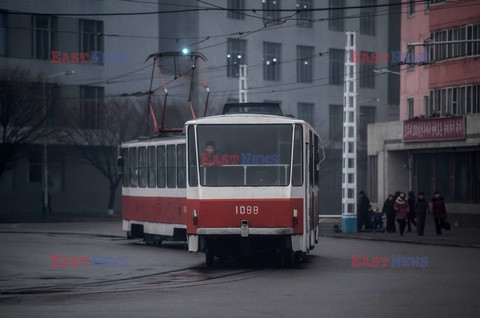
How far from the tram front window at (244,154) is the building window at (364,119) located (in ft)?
184

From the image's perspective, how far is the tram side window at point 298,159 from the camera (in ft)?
74.0

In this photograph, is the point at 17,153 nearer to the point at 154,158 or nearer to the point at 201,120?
the point at 154,158

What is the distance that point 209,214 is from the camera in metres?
22.2

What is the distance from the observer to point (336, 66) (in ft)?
253

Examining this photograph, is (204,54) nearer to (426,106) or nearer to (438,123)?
(426,106)

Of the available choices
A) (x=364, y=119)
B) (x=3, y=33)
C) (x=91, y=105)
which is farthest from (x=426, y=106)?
(x=364, y=119)

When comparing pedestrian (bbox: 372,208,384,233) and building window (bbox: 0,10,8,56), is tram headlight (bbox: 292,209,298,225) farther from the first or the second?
building window (bbox: 0,10,8,56)

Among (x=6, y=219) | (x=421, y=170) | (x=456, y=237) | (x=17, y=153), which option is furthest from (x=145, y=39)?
(x=456, y=237)

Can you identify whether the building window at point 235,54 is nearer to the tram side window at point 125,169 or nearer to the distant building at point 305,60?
the distant building at point 305,60

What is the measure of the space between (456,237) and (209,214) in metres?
17.5

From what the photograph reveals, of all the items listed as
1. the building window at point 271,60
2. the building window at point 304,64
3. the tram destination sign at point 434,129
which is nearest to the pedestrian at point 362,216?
the tram destination sign at point 434,129

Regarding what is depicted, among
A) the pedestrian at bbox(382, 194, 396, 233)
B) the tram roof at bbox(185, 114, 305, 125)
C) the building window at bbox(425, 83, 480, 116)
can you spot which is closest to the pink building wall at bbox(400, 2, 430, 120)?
the building window at bbox(425, 83, 480, 116)

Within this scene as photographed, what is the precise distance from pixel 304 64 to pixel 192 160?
5355 centimetres

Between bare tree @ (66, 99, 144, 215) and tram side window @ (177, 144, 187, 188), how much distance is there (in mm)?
34312
